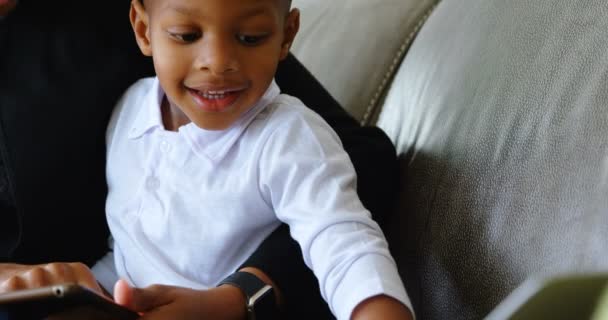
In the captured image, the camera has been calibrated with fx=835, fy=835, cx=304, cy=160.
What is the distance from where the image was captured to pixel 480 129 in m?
0.89

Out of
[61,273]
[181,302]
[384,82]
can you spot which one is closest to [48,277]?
[61,273]

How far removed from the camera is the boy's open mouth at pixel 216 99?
2.90 ft

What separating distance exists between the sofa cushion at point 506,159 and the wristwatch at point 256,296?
171 mm

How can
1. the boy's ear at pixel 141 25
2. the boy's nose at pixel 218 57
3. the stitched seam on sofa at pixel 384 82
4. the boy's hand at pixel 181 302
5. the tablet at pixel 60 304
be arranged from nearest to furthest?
the tablet at pixel 60 304 → the boy's hand at pixel 181 302 → the boy's nose at pixel 218 57 → the boy's ear at pixel 141 25 → the stitched seam on sofa at pixel 384 82

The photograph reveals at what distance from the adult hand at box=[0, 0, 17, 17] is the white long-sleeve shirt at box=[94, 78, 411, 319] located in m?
0.18

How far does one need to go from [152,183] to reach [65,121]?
155 mm

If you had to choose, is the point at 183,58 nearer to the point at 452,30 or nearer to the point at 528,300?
the point at 452,30

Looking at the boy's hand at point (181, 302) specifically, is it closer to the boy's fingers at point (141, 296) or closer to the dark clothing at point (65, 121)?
the boy's fingers at point (141, 296)

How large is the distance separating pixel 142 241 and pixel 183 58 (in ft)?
0.77

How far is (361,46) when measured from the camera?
126 cm

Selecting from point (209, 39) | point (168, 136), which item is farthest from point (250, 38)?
point (168, 136)

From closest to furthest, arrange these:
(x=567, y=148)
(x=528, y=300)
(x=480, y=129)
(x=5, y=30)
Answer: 1. (x=528, y=300)
2. (x=567, y=148)
3. (x=480, y=129)
4. (x=5, y=30)

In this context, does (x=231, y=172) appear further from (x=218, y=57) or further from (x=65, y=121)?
(x=65, y=121)

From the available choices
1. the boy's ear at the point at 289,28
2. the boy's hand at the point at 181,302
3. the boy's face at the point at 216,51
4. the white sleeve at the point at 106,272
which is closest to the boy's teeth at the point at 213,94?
the boy's face at the point at 216,51
